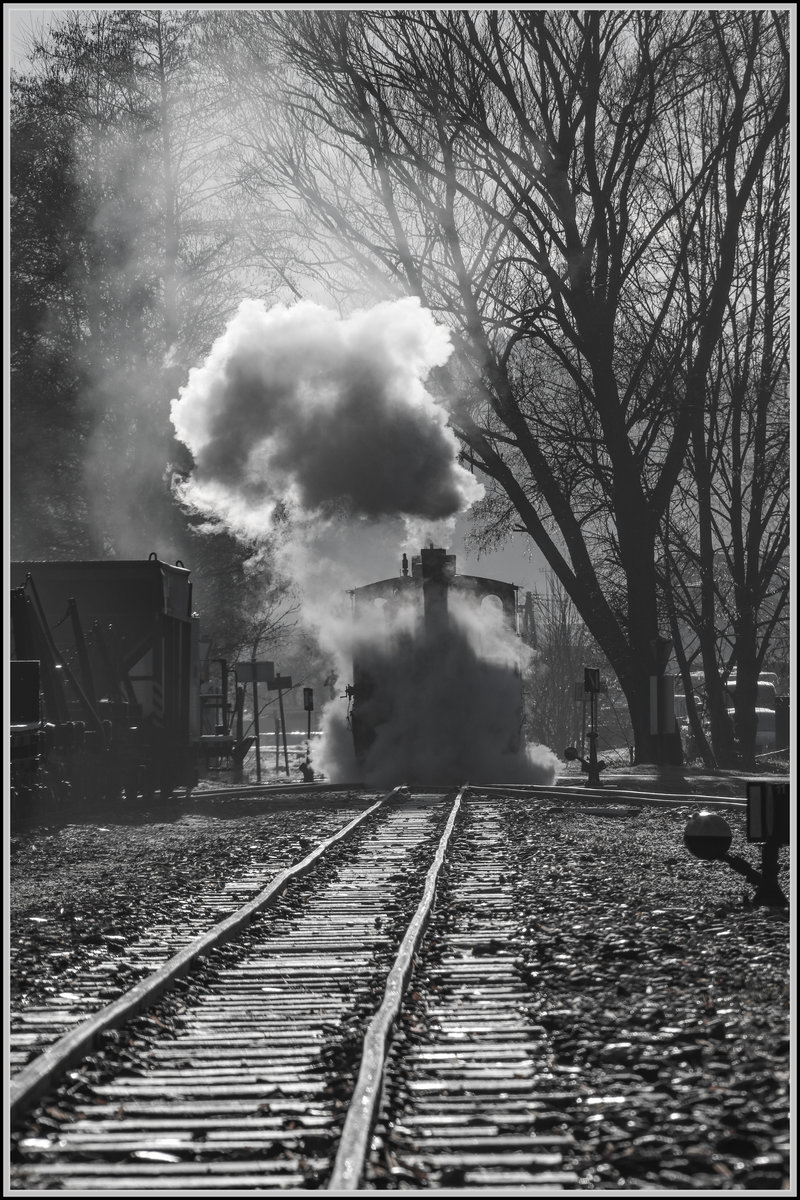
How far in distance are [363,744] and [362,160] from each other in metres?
12.2

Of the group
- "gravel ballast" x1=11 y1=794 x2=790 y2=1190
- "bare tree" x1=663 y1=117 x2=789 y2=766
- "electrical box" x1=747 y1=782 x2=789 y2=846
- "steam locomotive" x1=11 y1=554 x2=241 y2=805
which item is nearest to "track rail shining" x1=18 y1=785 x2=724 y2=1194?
"gravel ballast" x1=11 y1=794 x2=790 y2=1190

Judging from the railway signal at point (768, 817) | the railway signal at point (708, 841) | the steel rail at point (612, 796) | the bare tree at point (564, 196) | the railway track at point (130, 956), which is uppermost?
the bare tree at point (564, 196)

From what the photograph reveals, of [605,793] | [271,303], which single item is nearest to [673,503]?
[271,303]

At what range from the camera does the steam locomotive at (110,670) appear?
54.1 feet

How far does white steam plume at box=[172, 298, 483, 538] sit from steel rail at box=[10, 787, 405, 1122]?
40.4ft

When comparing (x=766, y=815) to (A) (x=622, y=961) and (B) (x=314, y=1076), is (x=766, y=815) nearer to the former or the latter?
(A) (x=622, y=961)

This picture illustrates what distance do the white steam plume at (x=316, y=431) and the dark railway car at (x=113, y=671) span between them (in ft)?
7.20

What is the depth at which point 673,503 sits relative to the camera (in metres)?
35.0

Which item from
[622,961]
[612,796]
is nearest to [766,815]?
[622,961]

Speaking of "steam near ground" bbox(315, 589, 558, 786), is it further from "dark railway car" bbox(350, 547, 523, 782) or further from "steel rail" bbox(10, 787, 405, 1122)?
"steel rail" bbox(10, 787, 405, 1122)

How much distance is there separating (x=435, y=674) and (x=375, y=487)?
127 inches

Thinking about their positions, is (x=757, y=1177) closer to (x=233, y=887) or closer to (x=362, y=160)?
(x=233, y=887)

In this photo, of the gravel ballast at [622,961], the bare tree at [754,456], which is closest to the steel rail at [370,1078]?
the gravel ballast at [622,961]

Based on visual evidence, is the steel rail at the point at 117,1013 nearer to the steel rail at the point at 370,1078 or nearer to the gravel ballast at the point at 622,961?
the gravel ballast at the point at 622,961
